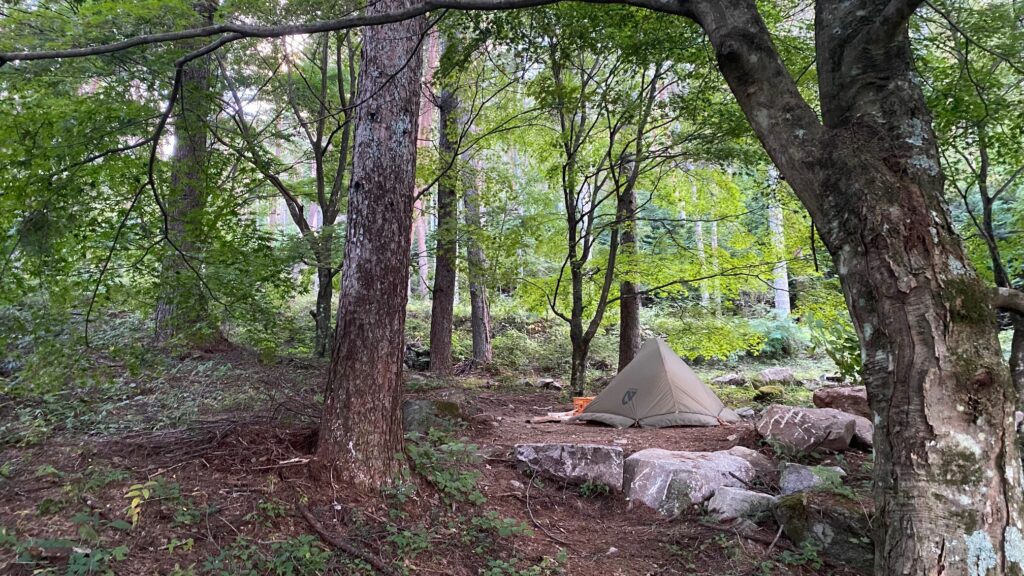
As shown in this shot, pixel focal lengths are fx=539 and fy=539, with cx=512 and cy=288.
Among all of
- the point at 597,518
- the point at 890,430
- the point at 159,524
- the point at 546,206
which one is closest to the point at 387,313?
the point at 159,524

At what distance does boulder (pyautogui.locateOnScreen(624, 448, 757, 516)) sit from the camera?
166 inches

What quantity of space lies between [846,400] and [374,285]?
5671 mm

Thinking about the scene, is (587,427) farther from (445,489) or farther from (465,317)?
(465,317)

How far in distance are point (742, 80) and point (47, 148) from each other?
16.1 ft

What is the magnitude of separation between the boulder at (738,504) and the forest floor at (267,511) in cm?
15

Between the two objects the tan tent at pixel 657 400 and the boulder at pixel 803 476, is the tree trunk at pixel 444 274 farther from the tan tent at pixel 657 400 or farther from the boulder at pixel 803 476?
the boulder at pixel 803 476

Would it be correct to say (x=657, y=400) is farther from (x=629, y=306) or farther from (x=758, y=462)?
(x=629, y=306)

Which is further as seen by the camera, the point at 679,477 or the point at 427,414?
the point at 427,414

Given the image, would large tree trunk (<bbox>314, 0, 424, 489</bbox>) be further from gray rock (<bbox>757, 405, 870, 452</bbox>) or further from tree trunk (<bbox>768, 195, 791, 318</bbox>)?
tree trunk (<bbox>768, 195, 791, 318</bbox>)

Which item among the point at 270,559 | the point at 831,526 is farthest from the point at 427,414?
the point at 831,526

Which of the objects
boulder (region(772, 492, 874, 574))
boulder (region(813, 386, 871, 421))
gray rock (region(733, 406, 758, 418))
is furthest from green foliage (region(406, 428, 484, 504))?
gray rock (region(733, 406, 758, 418))

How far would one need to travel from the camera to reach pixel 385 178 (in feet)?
12.7

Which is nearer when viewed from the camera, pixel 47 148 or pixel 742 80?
pixel 742 80

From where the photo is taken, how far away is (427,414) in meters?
5.52
